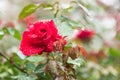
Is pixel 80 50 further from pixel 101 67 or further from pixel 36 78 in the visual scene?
pixel 101 67

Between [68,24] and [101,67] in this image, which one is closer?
[68,24]

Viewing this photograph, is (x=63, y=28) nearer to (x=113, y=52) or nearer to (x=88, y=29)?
(x=88, y=29)

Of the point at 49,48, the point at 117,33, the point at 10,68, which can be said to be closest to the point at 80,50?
the point at 49,48

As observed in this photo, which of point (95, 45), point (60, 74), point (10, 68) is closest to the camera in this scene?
point (60, 74)

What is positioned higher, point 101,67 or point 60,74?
point 101,67

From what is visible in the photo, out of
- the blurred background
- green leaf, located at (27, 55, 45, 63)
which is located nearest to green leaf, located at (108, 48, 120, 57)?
the blurred background

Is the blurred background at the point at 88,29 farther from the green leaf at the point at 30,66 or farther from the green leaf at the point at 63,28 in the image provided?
the green leaf at the point at 30,66

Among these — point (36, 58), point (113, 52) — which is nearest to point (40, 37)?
point (36, 58)

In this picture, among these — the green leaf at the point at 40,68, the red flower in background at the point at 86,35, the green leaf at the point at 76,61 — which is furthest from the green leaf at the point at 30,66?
the red flower in background at the point at 86,35
